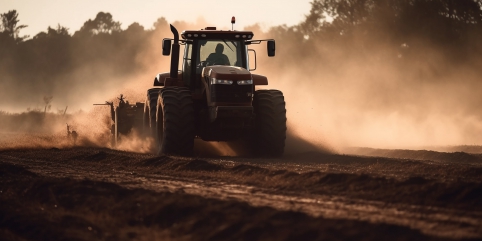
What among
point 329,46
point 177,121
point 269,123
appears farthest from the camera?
point 329,46

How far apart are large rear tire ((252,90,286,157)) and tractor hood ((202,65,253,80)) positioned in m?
0.82

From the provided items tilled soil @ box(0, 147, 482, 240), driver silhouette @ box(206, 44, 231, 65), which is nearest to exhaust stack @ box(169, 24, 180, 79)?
driver silhouette @ box(206, 44, 231, 65)

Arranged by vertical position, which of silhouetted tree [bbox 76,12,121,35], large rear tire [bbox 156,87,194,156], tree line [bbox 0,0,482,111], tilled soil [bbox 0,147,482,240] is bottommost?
tilled soil [bbox 0,147,482,240]

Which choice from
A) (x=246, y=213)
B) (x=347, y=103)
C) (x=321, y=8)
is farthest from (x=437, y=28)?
(x=246, y=213)

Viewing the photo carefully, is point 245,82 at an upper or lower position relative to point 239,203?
upper

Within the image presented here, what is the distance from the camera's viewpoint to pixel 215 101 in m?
17.9

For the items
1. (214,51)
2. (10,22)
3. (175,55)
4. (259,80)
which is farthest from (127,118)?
(10,22)

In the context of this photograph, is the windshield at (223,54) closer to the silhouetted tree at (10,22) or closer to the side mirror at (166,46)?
the side mirror at (166,46)

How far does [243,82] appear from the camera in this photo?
58.8ft

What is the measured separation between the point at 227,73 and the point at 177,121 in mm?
1410

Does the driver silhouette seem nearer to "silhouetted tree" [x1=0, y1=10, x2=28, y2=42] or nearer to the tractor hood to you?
the tractor hood

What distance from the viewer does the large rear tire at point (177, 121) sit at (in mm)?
17875

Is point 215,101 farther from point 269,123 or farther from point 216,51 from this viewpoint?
point 216,51

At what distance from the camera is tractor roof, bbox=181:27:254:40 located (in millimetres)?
18656
